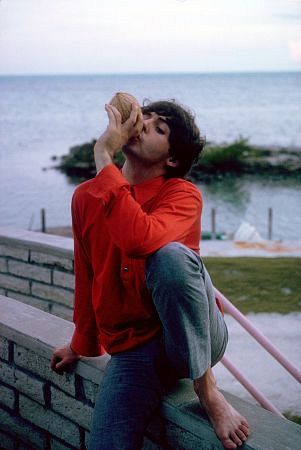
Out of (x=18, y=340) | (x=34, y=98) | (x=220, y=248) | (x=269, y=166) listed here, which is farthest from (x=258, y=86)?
(x=18, y=340)

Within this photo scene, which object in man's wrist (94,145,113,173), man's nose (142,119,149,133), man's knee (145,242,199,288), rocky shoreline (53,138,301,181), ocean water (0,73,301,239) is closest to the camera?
man's knee (145,242,199,288)

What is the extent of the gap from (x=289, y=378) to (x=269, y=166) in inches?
1438

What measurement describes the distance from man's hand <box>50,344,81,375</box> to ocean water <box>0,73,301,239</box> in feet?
3.09

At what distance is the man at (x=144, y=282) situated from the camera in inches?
66.3

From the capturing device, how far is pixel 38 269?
4168 mm

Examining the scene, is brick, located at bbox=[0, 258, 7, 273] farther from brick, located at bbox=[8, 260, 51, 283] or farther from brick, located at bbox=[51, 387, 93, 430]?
brick, located at bbox=[51, 387, 93, 430]

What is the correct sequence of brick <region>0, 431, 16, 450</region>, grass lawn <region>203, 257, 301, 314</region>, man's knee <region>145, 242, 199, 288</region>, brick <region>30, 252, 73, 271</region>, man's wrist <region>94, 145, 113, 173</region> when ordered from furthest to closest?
grass lawn <region>203, 257, 301, 314</region> → brick <region>30, 252, 73, 271</region> → brick <region>0, 431, 16, 450</region> → man's wrist <region>94, 145, 113, 173</region> → man's knee <region>145, 242, 199, 288</region>

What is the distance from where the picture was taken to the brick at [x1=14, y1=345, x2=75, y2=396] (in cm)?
221

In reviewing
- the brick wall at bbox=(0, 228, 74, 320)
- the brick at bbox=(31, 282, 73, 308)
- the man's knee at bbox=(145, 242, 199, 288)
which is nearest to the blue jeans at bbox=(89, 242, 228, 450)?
the man's knee at bbox=(145, 242, 199, 288)

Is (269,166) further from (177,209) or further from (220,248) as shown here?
(177,209)

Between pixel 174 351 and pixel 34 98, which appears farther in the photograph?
pixel 34 98

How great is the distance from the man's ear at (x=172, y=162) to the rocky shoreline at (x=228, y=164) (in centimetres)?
3450

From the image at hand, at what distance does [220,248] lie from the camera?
12531mm

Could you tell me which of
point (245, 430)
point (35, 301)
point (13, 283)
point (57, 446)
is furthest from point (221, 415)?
point (13, 283)
